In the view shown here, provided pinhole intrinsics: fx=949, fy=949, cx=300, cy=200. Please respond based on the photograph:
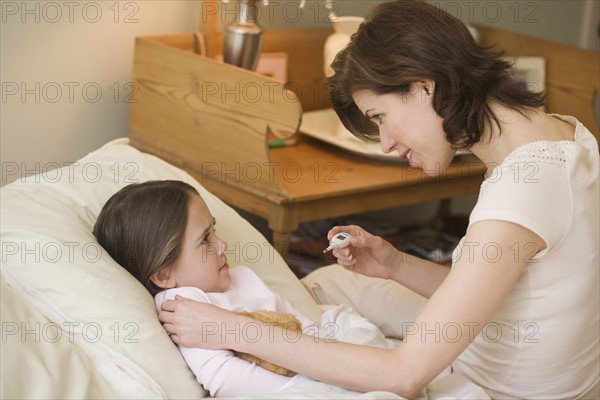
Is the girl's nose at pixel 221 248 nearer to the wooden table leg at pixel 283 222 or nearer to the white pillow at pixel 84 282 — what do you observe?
the white pillow at pixel 84 282

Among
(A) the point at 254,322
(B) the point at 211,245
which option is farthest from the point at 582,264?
(B) the point at 211,245

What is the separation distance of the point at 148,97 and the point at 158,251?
944 millimetres

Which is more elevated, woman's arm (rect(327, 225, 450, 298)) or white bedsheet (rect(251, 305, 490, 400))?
woman's arm (rect(327, 225, 450, 298))

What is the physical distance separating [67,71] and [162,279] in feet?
3.23

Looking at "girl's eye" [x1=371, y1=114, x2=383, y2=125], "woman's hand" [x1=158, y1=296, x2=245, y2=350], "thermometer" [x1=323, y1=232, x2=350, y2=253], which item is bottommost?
"woman's hand" [x1=158, y1=296, x2=245, y2=350]

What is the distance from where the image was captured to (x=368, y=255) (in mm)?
1769

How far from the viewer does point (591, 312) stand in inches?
60.1

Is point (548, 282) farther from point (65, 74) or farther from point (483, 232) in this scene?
point (65, 74)

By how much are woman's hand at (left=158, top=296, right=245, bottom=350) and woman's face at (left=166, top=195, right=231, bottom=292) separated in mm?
94

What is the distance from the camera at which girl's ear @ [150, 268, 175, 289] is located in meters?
1.65

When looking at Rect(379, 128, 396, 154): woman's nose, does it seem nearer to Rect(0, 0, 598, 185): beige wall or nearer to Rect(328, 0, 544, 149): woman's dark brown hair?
Rect(328, 0, 544, 149): woman's dark brown hair

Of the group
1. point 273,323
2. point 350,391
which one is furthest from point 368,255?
point 350,391

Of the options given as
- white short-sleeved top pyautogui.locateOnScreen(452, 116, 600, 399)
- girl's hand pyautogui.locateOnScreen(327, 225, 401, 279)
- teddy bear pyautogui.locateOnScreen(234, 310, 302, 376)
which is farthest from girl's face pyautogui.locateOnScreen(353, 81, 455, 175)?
teddy bear pyautogui.locateOnScreen(234, 310, 302, 376)

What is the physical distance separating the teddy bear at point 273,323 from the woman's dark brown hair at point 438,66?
0.41 m
